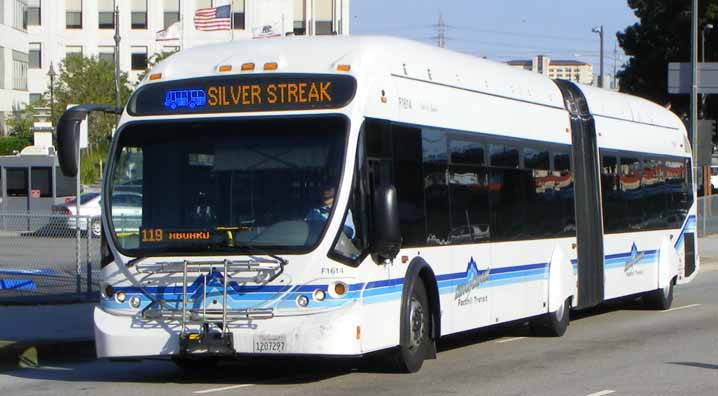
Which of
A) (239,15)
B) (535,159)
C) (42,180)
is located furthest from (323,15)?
(535,159)

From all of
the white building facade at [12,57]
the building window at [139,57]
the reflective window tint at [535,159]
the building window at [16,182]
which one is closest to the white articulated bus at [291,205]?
the reflective window tint at [535,159]

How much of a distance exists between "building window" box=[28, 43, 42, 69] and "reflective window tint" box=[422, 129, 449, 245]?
6672cm

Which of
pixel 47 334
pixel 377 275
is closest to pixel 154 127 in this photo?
pixel 377 275

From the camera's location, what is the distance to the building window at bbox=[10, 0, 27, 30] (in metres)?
60.4

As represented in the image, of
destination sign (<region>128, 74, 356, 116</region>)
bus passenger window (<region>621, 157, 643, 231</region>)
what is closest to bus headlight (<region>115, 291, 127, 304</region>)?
destination sign (<region>128, 74, 356, 116</region>)

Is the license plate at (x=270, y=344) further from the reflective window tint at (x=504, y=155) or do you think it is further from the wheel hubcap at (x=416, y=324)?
the reflective window tint at (x=504, y=155)

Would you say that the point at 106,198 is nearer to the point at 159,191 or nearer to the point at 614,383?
the point at 159,191

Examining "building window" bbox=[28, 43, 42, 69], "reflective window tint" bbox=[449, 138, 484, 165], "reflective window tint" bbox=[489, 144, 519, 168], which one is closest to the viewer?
"reflective window tint" bbox=[449, 138, 484, 165]

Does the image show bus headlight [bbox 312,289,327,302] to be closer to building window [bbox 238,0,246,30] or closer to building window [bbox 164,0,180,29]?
building window [bbox 238,0,246,30]

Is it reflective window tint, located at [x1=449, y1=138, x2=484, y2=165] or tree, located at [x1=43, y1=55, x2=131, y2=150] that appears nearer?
reflective window tint, located at [x1=449, y1=138, x2=484, y2=165]

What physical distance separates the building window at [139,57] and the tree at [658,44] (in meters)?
27.6

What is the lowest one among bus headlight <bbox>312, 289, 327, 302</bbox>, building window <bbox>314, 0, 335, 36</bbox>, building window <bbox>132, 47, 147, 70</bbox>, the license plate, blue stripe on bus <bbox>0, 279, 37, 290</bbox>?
blue stripe on bus <bbox>0, 279, 37, 290</bbox>

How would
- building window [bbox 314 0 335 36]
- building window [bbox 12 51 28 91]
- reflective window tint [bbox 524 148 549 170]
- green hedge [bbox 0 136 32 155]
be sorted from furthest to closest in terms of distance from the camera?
building window [bbox 314 0 335 36] < building window [bbox 12 51 28 91] < green hedge [bbox 0 136 32 155] < reflective window tint [bbox 524 148 549 170]

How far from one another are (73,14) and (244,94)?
219 feet
